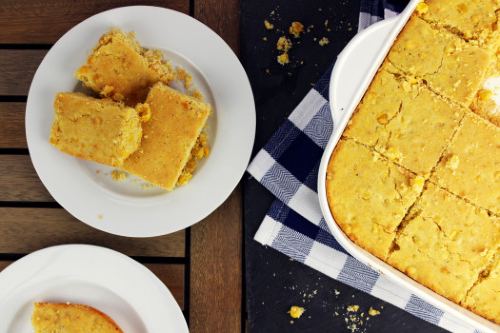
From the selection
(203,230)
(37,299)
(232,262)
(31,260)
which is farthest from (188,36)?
(37,299)

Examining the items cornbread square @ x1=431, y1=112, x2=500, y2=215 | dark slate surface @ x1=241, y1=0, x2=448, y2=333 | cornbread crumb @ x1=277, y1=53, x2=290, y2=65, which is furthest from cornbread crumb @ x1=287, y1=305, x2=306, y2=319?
cornbread crumb @ x1=277, y1=53, x2=290, y2=65

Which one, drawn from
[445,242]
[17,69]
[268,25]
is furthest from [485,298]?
[17,69]

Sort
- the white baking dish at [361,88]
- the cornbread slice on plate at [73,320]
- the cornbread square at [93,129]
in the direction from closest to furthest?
1. the white baking dish at [361,88]
2. the cornbread square at [93,129]
3. the cornbread slice on plate at [73,320]

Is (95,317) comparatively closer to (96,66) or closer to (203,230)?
(203,230)

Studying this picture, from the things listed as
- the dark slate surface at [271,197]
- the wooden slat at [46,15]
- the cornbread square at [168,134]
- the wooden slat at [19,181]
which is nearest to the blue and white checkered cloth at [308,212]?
the dark slate surface at [271,197]

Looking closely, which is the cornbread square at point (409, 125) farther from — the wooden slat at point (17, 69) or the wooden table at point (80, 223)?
the wooden slat at point (17, 69)

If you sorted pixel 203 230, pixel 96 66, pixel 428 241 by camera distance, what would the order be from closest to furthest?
pixel 428 241, pixel 96 66, pixel 203 230
